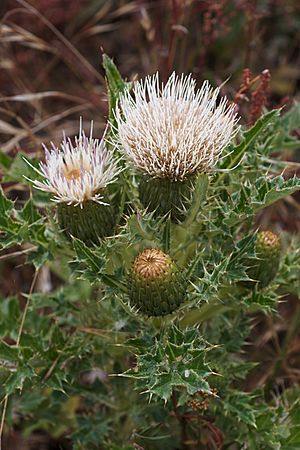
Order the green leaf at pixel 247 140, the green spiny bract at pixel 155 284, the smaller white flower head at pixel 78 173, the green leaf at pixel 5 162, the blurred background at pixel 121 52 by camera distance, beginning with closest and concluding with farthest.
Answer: the green spiny bract at pixel 155 284 < the smaller white flower head at pixel 78 173 < the green leaf at pixel 247 140 < the green leaf at pixel 5 162 < the blurred background at pixel 121 52

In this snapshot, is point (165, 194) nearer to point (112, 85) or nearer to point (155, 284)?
point (155, 284)

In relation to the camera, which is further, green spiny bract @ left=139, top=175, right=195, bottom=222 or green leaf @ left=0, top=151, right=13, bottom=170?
green leaf @ left=0, top=151, right=13, bottom=170

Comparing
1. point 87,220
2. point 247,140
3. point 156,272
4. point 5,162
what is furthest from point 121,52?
point 156,272

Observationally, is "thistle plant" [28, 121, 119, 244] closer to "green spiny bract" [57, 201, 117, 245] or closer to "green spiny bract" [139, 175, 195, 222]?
"green spiny bract" [57, 201, 117, 245]

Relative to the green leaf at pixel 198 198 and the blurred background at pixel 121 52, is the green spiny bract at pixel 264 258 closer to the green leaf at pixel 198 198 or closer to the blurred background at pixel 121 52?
the green leaf at pixel 198 198

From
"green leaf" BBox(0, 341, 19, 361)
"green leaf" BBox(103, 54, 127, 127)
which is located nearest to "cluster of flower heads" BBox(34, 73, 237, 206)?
"green leaf" BBox(103, 54, 127, 127)

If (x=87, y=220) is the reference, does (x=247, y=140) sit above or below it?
above

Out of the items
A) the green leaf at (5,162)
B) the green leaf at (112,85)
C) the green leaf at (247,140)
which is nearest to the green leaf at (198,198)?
the green leaf at (247,140)

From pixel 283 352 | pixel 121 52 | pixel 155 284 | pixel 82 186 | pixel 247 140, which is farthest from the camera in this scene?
pixel 121 52
